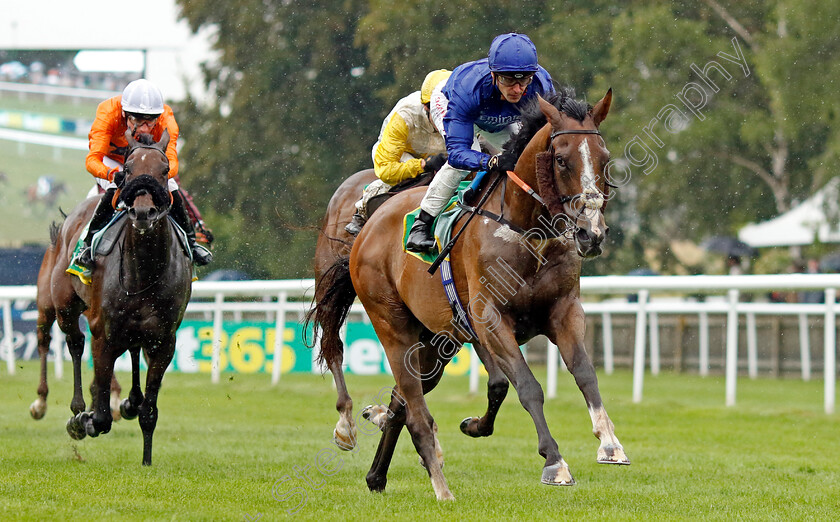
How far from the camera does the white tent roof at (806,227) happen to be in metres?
20.0

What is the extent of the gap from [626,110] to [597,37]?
145 centimetres

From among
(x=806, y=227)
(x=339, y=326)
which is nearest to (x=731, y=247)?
(x=806, y=227)

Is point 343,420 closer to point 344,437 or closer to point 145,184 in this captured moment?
point 344,437

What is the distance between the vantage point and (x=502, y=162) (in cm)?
568

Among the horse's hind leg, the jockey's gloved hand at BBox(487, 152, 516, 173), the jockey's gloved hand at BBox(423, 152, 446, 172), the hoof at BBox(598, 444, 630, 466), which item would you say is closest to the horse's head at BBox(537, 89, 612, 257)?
the jockey's gloved hand at BBox(487, 152, 516, 173)

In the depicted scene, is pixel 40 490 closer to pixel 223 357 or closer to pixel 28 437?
pixel 28 437

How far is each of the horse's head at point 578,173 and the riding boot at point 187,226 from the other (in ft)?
10.9

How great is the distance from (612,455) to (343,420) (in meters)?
3.09

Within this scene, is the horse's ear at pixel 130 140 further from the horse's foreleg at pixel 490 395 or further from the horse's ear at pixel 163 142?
the horse's foreleg at pixel 490 395

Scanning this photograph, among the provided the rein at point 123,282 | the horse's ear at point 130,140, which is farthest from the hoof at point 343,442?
the horse's ear at point 130,140

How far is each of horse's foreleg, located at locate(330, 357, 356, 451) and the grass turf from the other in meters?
0.17

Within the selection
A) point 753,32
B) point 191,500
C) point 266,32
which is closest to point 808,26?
point 753,32

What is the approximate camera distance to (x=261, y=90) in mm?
21578

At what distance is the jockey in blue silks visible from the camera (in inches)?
221
